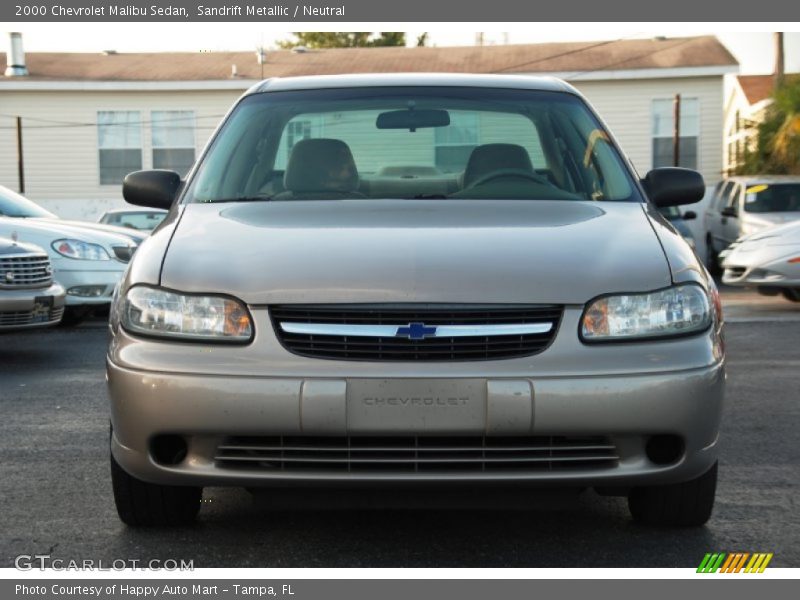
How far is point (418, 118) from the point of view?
5324mm

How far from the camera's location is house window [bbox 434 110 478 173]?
5252 millimetres

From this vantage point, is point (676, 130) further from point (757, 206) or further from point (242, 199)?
point (242, 199)

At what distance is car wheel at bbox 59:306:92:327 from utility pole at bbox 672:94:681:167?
17.3 m

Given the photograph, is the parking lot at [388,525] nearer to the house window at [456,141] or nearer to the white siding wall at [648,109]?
the house window at [456,141]

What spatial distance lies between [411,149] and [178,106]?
2438 cm

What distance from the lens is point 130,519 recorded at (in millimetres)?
4219

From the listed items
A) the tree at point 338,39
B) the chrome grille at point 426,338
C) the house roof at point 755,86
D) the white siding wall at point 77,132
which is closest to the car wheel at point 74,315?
the chrome grille at point 426,338

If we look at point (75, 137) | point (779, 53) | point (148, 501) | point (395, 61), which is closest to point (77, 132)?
point (75, 137)

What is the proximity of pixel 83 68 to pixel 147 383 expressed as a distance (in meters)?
27.2

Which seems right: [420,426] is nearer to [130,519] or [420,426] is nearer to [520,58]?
[130,519]

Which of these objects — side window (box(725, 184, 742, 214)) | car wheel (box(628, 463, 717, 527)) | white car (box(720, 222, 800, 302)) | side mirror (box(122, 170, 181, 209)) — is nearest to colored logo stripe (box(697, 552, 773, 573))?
car wheel (box(628, 463, 717, 527))

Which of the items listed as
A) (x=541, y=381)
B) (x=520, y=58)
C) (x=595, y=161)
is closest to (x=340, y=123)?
(x=595, y=161)
